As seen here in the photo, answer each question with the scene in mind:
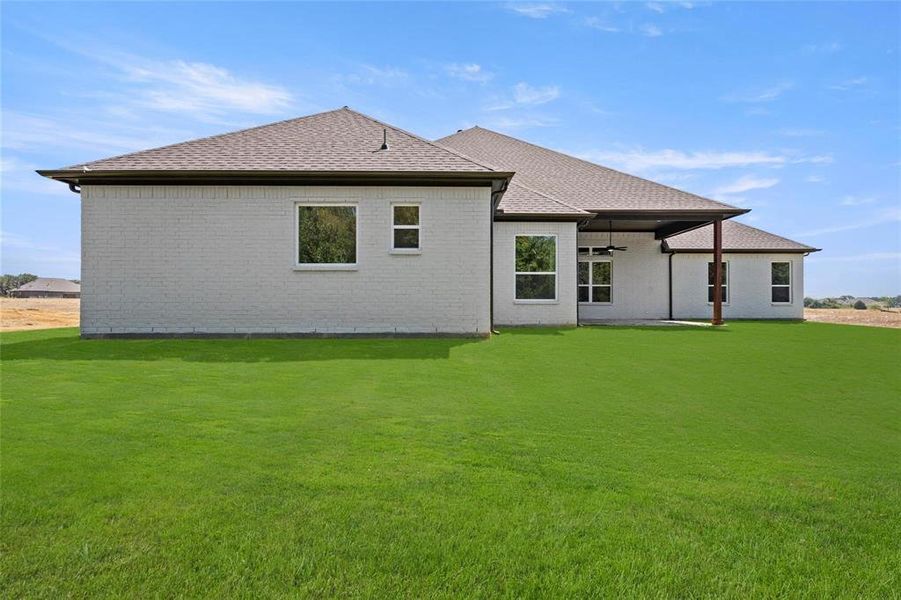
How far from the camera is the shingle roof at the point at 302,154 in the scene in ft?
38.9

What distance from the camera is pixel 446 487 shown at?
131 inches

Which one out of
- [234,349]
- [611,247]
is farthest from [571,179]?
[234,349]

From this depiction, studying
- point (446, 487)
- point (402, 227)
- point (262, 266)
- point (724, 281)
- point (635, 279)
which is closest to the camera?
point (446, 487)

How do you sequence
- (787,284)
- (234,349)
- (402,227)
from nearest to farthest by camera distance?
1. (234,349)
2. (402,227)
3. (787,284)

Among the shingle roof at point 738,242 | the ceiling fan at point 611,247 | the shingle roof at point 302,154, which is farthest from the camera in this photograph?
the shingle roof at point 738,242

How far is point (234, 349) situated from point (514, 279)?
8213 mm

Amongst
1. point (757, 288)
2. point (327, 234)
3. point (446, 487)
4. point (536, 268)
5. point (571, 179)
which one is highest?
point (571, 179)

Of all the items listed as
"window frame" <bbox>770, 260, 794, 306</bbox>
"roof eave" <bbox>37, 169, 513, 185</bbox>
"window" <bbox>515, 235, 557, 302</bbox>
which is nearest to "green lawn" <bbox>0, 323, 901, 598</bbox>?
"roof eave" <bbox>37, 169, 513, 185</bbox>

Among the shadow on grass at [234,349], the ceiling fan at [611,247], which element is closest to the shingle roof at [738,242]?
the ceiling fan at [611,247]

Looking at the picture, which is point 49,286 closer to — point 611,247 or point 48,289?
point 48,289

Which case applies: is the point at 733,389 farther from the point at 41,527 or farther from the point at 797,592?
the point at 41,527

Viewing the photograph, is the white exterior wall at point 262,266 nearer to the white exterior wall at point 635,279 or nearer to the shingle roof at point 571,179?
the shingle roof at point 571,179

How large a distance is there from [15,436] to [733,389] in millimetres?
7656

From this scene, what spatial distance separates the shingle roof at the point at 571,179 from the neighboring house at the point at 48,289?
290 feet
